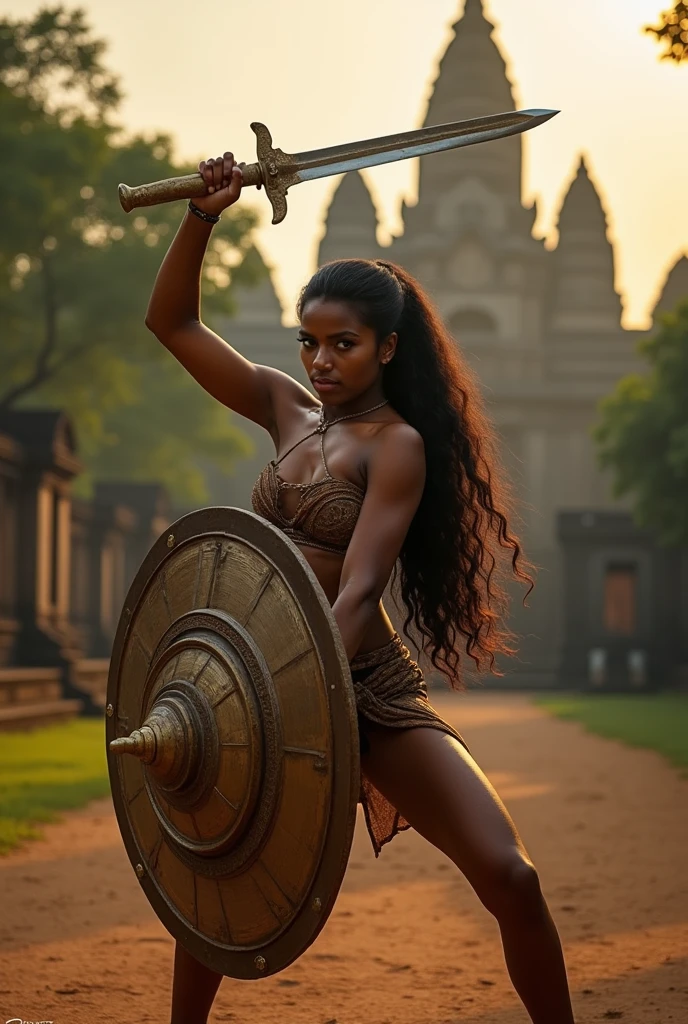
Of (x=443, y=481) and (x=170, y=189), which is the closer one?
(x=170, y=189)

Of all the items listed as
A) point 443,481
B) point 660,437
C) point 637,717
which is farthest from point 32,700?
point 660,437

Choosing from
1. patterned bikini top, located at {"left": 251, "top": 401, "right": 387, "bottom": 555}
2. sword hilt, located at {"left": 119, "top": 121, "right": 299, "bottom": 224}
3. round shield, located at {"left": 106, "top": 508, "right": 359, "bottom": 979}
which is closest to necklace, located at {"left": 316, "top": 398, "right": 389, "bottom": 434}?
patterned bikini top, located at {"left": 251, "top": 401, "right": 387, "bottom": 555}

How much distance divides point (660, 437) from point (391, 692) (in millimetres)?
27967

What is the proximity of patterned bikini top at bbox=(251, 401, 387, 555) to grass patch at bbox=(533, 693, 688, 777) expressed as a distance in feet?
33.1

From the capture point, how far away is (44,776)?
1177cm

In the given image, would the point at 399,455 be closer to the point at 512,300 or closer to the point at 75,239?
the point at 75,239

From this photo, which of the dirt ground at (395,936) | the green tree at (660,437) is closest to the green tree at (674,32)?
the dirt ground at (395,936)

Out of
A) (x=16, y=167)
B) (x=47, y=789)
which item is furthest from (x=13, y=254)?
(x=47, y=789)

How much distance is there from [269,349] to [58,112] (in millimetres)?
29310

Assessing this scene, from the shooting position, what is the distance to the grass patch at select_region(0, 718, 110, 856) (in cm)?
920

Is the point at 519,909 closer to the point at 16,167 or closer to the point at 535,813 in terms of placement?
the point at 535,813

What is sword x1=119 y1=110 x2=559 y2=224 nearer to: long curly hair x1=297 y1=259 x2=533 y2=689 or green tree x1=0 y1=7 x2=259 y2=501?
long curly hair x1=297 y1=259 x2=533 y2=689

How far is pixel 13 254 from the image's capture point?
25688 millimetres

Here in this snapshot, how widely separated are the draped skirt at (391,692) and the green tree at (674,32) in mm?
5058
